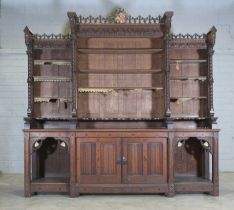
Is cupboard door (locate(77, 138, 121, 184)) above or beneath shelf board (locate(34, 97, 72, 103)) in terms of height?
beneath

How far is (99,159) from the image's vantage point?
15.8ft

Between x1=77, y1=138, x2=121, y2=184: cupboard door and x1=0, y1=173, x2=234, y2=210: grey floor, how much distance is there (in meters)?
0.28

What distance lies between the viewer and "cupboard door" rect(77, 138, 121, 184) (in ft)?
15.8

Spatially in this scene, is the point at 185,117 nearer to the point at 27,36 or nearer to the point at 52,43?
the point at 52,43

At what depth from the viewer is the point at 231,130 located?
6.73 m

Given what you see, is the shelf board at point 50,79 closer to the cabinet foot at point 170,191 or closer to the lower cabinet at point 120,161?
the lower cabinet at point 120,161

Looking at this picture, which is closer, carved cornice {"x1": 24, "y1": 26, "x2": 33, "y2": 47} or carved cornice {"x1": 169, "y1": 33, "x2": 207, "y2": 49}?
carved cornice {"x1": 24, "y1": 26, "x2": 33, "y2": 47}

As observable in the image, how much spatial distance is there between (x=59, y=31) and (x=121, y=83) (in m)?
1.90

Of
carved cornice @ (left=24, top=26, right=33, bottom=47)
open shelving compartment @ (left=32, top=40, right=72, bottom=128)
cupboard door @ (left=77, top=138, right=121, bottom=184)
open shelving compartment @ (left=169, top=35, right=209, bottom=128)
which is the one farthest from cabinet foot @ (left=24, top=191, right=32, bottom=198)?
open shelving compartment @ (left=169, top=35, right=209, bottom=128)

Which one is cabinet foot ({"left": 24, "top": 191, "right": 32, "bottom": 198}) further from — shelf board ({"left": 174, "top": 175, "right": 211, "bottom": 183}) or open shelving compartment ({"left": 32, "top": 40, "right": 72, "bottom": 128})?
shelf board ({"left": 174, "top": 175, "right": 211, "bottom": 183})

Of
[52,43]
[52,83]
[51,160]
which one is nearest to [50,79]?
[52,83]

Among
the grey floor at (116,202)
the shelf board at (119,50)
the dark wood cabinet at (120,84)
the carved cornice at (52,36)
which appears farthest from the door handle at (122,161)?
the carved cornice at (52,36)

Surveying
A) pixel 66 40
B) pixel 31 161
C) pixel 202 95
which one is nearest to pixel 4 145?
pixel 31 161

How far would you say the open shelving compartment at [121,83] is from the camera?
545 centimetres
